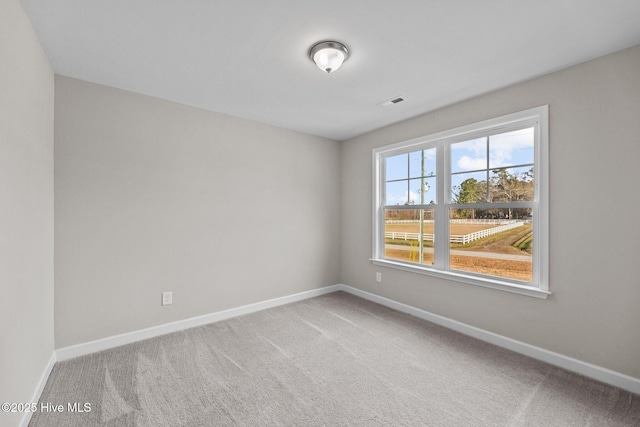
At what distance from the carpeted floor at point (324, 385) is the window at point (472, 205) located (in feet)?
2.43

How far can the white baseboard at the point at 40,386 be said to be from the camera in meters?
1.59

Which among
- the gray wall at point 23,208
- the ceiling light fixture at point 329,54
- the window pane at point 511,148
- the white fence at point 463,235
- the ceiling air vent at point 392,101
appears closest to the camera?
the gray wall at point 23,208

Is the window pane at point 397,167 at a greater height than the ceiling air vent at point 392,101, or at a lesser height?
lesser

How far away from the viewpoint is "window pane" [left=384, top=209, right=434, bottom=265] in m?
3.32

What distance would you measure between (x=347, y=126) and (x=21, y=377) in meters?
3.59

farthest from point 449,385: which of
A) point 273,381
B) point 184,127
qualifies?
point 184,127

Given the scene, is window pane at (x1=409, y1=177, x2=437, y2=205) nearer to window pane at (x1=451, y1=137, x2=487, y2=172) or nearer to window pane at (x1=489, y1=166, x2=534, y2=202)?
window pane at (x1=451, y1=137, x2=487, y2=172)

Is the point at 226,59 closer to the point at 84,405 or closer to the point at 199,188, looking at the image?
the point at 199,188

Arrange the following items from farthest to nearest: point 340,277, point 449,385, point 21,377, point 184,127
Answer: point 340,277
point 184,127
point 449,385
point 21,377

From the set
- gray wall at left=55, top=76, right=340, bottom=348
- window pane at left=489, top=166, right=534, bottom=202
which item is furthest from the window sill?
gray wall at left=55, top=76, right=340, bottom=348

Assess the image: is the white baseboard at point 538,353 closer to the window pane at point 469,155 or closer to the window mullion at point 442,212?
the window mullion at point 442,212

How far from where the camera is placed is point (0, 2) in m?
1.30

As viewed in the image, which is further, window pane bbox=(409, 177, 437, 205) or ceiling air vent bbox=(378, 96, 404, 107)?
window pane bbox=(409, 177, 437, 205)

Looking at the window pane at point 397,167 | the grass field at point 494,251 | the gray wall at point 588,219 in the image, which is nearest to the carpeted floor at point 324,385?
the gray wall at point 588,219
